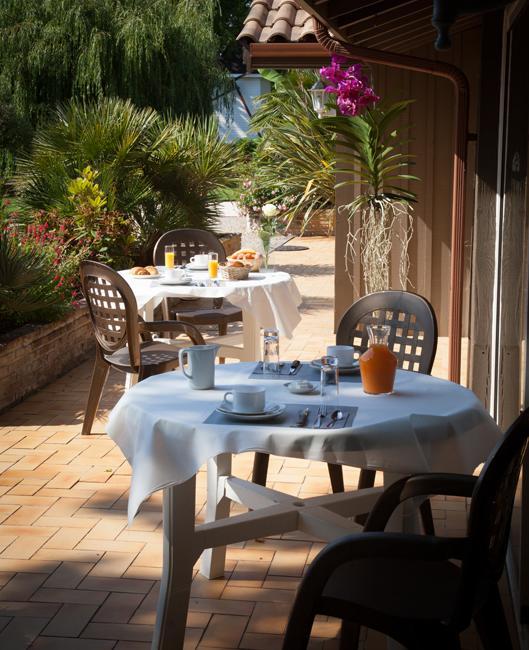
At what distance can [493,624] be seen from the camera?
2.52 meters

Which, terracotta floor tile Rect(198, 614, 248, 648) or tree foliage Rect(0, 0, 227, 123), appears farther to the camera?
tree foliage Rect(0, 0, 227, 123)

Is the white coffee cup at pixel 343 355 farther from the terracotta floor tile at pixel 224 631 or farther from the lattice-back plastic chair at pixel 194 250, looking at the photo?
the lattice-back plastic chair at pixel 194 250

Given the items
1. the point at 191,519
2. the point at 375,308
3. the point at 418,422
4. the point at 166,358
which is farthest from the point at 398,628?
the point at 166,358

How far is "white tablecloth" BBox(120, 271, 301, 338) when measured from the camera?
20.6 feet

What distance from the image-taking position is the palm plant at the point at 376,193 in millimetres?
7492

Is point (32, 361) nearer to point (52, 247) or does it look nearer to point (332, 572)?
point (52, 247)

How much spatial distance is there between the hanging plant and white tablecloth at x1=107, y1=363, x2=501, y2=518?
4.06 meters

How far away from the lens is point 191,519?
316 centimetres

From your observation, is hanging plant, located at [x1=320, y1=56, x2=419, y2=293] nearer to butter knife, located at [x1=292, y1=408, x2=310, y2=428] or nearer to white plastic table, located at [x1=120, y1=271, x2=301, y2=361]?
white plastic table, located at [x1=120, y1=271, x2=301, y2=361]

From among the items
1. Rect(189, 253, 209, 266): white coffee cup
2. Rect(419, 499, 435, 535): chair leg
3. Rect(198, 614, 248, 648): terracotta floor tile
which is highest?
Rect(189, 253, 209, 266): white coffee cup

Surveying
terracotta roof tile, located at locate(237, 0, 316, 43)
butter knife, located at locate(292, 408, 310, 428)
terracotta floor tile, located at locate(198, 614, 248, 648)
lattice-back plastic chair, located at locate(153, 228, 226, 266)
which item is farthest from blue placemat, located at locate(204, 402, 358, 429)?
terracotta roof tile, located at locate(237, 0, 316, 43)

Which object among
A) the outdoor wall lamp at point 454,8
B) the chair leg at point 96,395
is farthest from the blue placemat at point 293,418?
the chair leg at point 96,395

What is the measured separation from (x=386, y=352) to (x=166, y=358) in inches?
105

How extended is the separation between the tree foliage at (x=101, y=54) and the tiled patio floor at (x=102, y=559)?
11.9 meters
